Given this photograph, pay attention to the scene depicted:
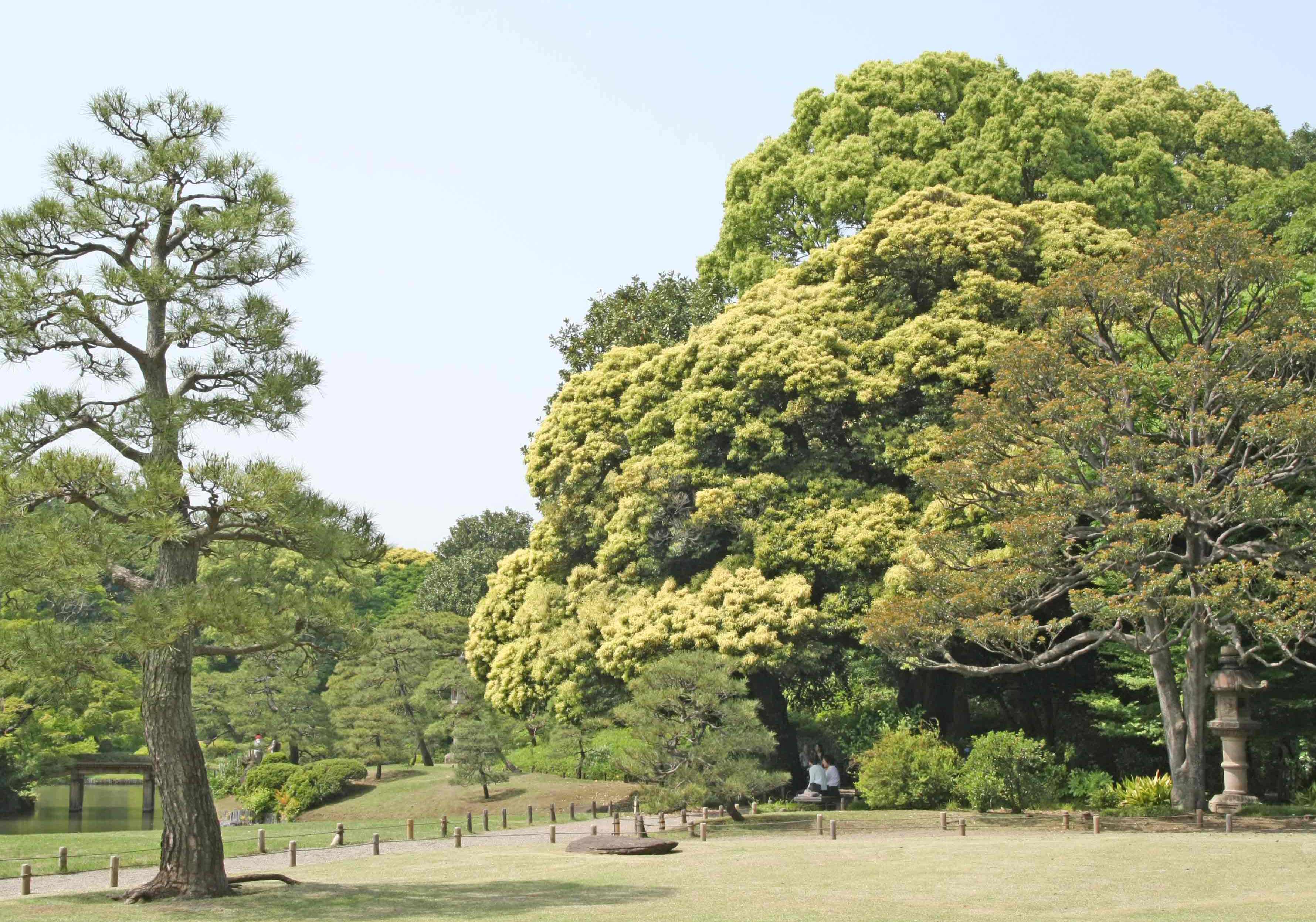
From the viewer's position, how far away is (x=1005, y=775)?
2245 centimetres

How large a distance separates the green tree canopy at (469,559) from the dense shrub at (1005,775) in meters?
26.7

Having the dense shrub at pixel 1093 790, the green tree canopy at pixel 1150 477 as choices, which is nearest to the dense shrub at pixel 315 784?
the green tree canopy at pixel 1150 477

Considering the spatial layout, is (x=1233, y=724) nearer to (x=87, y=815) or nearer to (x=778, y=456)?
(x=778, y=456)

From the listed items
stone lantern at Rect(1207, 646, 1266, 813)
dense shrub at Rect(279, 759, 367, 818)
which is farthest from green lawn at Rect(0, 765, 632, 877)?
stone lantern at Rect(1207, 646, 1266, 813)

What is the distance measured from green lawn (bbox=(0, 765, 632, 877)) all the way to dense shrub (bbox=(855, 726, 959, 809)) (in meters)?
8.02

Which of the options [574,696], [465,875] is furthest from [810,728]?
[465,875]

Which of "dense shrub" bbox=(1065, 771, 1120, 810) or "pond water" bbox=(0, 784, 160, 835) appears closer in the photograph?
"dense shrub" bbox=(1065, 771, 1120, 810)

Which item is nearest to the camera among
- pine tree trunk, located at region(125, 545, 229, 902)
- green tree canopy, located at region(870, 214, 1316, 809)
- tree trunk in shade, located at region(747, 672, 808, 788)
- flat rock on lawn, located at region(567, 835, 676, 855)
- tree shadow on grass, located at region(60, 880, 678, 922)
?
tree shadow on grass, located at region(60, 880, 678, 922)

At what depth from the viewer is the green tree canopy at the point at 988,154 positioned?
29219 mm

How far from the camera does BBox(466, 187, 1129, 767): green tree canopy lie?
24.6m

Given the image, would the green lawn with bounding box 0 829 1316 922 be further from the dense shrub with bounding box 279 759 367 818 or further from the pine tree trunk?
the dense shrub with bounding box 279 759 367 818

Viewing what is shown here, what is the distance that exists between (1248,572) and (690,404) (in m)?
11.7

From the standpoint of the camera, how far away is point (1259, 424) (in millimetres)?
19484

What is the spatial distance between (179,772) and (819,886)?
24.1ft
